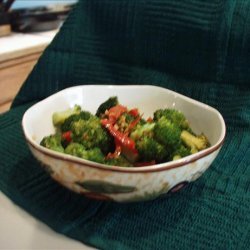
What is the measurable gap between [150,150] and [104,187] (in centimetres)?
8

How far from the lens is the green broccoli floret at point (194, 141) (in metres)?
0.57

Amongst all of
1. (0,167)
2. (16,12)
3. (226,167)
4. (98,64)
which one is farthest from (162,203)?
(16,12)

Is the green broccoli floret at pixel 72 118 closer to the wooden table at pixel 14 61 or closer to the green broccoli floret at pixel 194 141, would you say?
the green broccoli floret at pixel 194 141

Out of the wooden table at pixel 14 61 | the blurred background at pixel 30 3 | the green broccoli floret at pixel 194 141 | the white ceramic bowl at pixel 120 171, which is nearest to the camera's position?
the white ceramic bowl at pixel 120 171

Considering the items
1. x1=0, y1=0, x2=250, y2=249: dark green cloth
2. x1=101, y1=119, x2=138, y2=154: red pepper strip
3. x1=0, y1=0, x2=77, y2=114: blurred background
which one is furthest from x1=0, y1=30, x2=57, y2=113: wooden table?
x1=101, y1=119, x2=138, y2=154: red pepper strip

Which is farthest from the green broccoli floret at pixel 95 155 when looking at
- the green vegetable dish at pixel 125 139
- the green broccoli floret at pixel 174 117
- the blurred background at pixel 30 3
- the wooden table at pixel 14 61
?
the blurred background at pixel 30 3

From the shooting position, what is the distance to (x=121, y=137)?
559mm

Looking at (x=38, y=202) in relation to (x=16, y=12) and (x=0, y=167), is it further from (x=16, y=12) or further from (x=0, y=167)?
(x=16, y=12)

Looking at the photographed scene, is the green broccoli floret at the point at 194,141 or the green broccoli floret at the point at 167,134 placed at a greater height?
the green broccoli floret at the point at 167,134

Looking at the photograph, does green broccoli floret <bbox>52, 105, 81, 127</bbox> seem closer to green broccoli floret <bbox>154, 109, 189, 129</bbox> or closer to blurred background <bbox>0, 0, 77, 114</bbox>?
green broccoli floret <bbox>154, 109, 189, 129</bbox>

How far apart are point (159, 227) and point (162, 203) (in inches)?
1.9

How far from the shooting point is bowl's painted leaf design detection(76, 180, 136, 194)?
0.48 meters

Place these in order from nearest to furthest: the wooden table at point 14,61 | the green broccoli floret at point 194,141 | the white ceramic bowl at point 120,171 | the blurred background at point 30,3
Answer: the white ceramic bowl at point 120,171 < the green broccoli floret at point 194,141 < the wooden table at point 14,61 < the blurred background at point 30,3

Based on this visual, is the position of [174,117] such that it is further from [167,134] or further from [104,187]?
[104,187]
